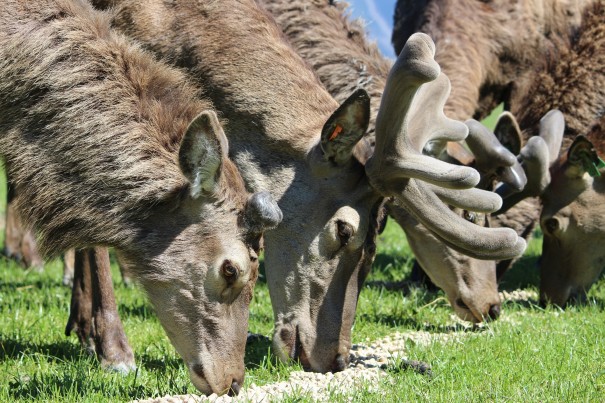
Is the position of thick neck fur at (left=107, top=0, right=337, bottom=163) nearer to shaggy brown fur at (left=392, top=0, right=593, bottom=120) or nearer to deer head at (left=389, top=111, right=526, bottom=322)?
deer head at (left=389, top=111, right=526, bottom=322)

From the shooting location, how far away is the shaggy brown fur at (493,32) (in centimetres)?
1036

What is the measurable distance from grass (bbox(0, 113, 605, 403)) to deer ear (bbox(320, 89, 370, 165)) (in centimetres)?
147

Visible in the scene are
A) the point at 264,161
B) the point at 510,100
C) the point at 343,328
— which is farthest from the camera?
the point at 510,100

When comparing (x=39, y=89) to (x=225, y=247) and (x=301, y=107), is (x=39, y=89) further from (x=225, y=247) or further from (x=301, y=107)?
(x=301, y=107)

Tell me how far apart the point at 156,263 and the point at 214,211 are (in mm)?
448

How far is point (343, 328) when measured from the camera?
6637 millimetres

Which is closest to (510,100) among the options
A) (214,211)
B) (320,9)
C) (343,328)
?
(320,9)

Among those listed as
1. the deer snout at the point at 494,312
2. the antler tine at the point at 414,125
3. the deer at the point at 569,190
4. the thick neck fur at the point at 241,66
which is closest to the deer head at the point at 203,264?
Answer: the antler tine at the point at 414,125

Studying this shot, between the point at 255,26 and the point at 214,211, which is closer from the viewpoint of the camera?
the point at 214,211

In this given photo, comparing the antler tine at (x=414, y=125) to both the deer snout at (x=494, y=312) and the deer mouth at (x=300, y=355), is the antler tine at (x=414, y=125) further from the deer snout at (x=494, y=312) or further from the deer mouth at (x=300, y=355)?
the deer snout at (x=494, y=312)

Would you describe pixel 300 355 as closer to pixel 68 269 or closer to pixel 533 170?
pixel 533 170

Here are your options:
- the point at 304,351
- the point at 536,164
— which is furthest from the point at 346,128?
the point at 536,164

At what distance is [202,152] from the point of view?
527 cm

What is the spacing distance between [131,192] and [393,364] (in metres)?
2.04
